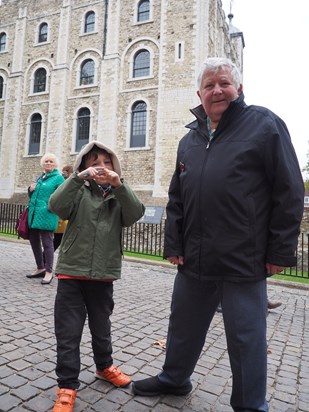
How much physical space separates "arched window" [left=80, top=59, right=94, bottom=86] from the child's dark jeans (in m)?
21.6

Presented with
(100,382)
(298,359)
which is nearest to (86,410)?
(100,382)

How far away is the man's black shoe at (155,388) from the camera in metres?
2.36

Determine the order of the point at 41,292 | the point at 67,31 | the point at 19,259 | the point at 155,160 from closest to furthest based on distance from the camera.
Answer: the point at 41,292, the point at 19,259, the point at 155,160, the point at 67,31

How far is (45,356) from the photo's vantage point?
2.88 meters

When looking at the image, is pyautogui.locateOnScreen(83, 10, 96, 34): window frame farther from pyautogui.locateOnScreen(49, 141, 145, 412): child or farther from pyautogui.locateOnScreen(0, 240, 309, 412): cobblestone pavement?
pyautogui.locateOnScreen(49, 141, 145, 412): child

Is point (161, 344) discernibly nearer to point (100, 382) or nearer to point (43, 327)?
point (100, 382)

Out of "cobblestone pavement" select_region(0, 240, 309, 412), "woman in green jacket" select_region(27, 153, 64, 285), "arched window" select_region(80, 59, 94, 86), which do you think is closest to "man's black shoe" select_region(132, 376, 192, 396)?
"cobblestone pavement" select_region(0, 240, 309, 412)

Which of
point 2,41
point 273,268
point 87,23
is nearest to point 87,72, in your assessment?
point 87,23

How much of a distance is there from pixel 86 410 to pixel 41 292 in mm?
3321

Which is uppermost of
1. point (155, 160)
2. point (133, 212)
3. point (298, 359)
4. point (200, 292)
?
point (155, 160)

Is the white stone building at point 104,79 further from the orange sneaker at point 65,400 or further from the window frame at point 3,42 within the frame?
the orange sneaker at point 65,400

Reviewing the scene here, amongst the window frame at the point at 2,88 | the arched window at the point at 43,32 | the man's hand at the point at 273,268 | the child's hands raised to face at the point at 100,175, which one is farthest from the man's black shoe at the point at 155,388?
the window frame at the point at 2,88

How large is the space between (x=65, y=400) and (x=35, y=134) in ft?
77.1

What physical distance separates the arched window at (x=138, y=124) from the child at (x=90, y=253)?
17841mm
